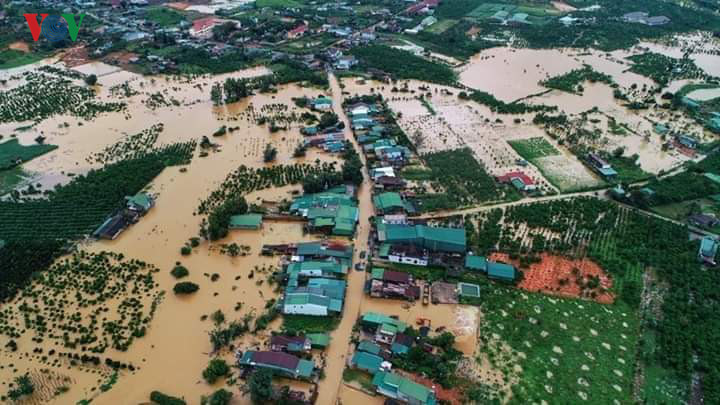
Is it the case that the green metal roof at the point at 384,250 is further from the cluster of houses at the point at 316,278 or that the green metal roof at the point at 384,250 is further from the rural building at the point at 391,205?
the rural building at the point at 391,205

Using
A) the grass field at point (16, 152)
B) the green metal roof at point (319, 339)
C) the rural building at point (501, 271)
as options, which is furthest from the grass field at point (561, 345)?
the grass field at point (16, 152)

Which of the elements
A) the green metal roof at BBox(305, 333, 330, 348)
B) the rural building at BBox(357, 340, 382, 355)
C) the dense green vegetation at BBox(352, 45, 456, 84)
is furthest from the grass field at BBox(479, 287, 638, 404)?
the dense green vegetation at BBox(352, 45, 456, 84)

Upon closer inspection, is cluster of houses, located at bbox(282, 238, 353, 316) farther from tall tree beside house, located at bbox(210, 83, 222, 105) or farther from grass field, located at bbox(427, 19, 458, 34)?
grass field, located at bbox(427, 19, 458, 34)

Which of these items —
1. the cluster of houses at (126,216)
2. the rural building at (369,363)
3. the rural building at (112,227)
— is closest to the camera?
the rural building at (369,363)

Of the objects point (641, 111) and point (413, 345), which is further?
point (641, 111)

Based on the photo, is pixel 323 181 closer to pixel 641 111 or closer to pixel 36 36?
pixel 641 111

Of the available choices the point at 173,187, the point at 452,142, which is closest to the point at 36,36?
the point at 173,187
